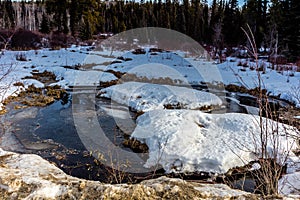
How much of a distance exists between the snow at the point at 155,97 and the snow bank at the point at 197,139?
6.04 ft

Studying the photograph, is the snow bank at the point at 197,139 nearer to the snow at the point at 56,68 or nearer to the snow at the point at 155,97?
the snow at the point at 155,97

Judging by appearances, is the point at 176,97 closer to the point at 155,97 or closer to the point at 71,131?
the point at 155,97

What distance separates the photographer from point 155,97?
9297mm

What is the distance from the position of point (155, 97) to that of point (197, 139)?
160 inches

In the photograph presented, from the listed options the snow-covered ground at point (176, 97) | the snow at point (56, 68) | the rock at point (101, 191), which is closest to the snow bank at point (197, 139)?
the snow-covered ground at point (176, 97)

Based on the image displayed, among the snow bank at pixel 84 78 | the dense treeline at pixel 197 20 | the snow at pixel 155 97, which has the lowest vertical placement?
the snow at pixel 155 97

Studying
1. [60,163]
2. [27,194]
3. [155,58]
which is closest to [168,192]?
[27,194]

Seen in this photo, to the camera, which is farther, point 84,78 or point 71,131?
point 84,78

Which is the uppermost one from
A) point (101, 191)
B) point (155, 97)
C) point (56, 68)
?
point (56, 68)

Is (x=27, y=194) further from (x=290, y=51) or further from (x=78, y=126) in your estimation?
(x=290, y=51)

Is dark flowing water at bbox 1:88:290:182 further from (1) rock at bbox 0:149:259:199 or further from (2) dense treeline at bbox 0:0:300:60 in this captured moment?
(2) dense treeline at bbox 0:0:300:60

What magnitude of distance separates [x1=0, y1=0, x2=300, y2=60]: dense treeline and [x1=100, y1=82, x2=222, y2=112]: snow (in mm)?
10918

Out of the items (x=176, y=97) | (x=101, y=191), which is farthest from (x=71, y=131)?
(x=101, y=191)

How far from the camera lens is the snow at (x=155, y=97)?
343 inches
